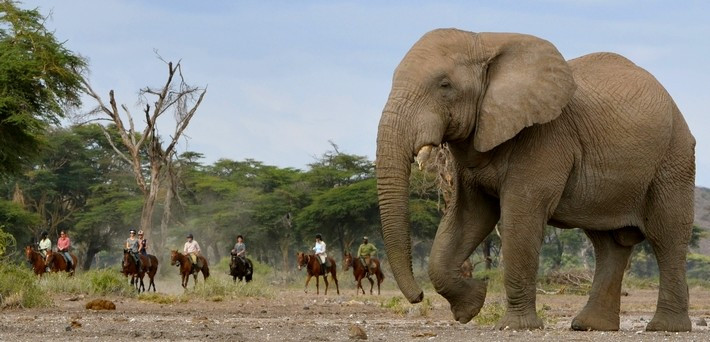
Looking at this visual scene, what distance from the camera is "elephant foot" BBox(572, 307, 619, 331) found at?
42.3 feet

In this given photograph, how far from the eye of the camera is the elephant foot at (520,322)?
11.6 metres

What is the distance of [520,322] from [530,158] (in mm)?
1409

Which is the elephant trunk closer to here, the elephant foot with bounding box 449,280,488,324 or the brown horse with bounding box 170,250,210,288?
the elephant foot with bounding box 449,280,488,324

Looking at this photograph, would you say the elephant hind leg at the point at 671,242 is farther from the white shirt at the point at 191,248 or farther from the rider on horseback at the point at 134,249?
the white shirt at the point at 191,248

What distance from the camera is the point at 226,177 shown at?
2532 inches

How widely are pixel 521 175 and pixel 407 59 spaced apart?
140cm

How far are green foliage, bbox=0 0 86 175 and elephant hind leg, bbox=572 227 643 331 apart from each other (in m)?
17.1

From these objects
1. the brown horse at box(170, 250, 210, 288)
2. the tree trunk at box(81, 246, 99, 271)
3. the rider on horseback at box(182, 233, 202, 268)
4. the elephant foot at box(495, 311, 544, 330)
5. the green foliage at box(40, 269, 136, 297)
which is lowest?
the elephant foot at box(495, 311, 544, 330)

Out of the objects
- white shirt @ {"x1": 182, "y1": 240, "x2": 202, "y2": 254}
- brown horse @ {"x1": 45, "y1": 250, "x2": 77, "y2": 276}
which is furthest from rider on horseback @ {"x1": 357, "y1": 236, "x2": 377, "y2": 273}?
brown horse @ {"x1": 45, "y1": 250, "x2": 77, "y2": 276}

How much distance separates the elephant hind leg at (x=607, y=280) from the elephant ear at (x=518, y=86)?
209cm

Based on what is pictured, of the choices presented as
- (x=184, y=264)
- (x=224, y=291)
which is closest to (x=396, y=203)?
(x=224, y=291)

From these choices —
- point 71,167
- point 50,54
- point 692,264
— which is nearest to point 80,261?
point 71,167

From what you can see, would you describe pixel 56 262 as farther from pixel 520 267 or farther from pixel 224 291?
pixel 520 267

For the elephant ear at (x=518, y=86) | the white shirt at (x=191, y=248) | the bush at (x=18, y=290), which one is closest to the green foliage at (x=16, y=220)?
the white shirt at (x=191, y=248)
